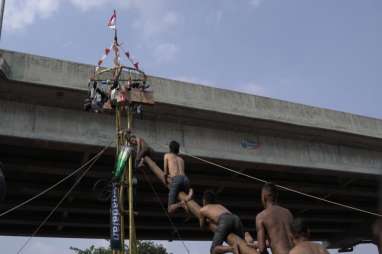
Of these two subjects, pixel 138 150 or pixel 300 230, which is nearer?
pixel 300 230

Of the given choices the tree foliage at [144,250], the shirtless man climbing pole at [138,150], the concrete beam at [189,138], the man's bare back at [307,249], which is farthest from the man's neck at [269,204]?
the tree foliage at [144,250]

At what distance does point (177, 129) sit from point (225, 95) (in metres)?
1.91

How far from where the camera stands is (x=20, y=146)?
1516 cm

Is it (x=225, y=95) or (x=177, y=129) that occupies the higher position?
(x=225, y=95)

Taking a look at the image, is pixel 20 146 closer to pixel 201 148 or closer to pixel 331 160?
pixel 201 148

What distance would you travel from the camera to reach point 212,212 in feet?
26.3

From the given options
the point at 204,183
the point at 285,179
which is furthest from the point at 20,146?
the point at 285,179

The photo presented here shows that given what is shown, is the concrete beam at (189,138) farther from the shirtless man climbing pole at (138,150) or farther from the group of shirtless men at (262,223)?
the group of shirtless men at (262,223)

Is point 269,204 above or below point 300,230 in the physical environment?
above

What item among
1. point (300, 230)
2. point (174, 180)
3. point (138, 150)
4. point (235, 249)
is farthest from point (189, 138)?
point (300, 230)

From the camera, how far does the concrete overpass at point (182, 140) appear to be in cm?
1402

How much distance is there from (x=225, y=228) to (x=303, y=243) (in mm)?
2361

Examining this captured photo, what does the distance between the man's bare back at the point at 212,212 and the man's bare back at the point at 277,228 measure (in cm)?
126

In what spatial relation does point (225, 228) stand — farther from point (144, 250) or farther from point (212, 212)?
point (144, 250)
